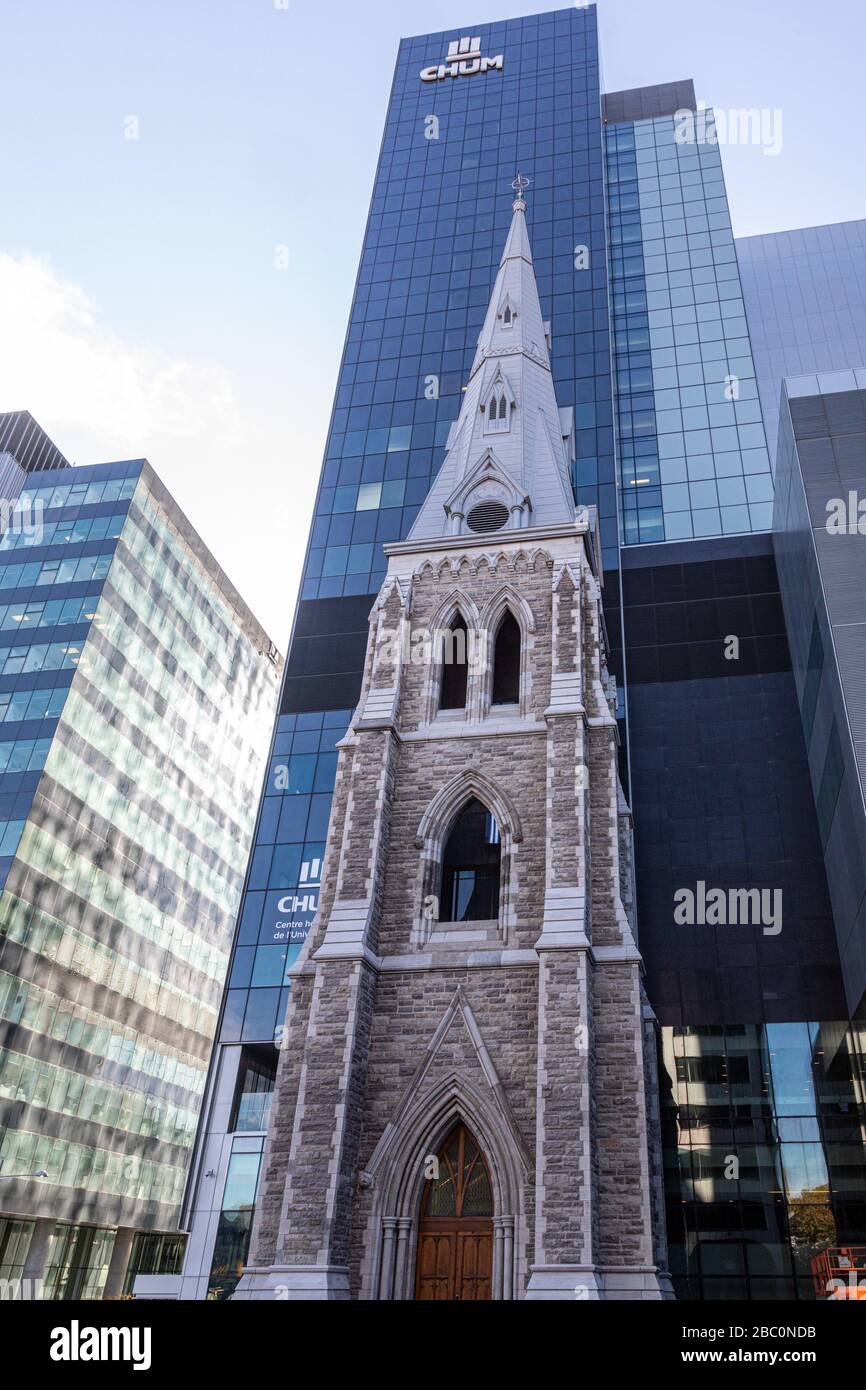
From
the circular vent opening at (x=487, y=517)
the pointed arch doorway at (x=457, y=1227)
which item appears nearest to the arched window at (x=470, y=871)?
the pointed arch doorway at (x=457, y=1227)

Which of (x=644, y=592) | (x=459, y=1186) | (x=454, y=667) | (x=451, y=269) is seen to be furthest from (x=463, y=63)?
(x=459, y=1186)

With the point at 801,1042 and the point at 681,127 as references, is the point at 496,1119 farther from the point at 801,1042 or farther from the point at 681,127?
the point at 681,127

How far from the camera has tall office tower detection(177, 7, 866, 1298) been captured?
28.8 m

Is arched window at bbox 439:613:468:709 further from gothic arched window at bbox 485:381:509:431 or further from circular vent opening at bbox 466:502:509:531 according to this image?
gothic arched window at bbox 485:381:509:431

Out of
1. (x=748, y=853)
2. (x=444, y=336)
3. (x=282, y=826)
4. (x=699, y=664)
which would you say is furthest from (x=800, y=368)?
(x=282, y=826)

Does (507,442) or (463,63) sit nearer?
(507,442)

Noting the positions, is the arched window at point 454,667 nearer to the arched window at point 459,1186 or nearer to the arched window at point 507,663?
the arched window at point 507,663

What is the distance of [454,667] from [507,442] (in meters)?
9.61

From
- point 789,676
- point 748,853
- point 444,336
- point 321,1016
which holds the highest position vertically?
point 444,336

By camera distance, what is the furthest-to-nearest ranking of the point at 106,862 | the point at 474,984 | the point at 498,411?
A: 1. the point at 106,862
2. the point at 498,411
3. the point at 474,984

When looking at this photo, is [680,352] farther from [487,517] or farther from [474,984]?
[474,984]

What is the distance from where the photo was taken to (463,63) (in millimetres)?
67562
